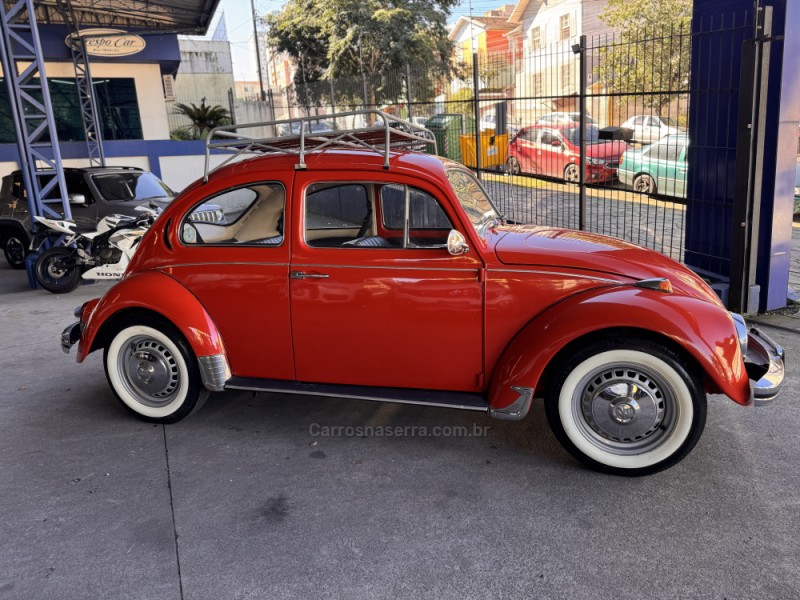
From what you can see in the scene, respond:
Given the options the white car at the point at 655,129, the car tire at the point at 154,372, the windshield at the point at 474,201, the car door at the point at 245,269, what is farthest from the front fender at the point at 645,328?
the white car at the point at 655,129

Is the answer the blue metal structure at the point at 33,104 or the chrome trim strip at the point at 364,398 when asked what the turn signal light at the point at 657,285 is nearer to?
the chrome trim strip at the point at 364,398

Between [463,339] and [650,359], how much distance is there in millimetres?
1035

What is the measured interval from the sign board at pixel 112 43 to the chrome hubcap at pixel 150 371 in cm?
1283

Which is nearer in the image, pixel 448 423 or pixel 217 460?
pixel 217 460

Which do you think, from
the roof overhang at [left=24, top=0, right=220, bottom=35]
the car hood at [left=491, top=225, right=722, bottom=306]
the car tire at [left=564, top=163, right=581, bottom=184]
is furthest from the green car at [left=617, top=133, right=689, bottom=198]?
the roof overhang at [left=24, top=0, right=220, bottom=35]

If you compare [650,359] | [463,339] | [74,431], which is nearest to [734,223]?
[650,359]

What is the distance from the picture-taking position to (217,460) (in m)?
3.93

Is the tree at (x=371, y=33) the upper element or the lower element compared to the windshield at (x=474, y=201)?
upper

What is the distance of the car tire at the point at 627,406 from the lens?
335 centimetres

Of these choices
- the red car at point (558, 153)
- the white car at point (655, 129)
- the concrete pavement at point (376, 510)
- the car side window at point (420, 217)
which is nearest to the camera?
the concrete pavement at point (376, 510)

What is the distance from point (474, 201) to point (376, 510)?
2.06 m

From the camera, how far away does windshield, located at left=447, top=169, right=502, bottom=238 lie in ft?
12.9

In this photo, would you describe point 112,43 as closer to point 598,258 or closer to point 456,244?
point 456,244

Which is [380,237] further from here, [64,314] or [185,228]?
[64,314]
